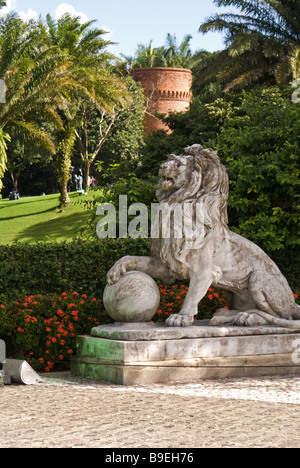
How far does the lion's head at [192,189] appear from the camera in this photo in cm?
612

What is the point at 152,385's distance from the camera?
5.66 meters

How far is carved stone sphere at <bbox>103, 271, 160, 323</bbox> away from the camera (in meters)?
5.98

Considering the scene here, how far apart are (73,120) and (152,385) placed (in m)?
22.8

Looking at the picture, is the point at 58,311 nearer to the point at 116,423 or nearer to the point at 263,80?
the point at 116,423

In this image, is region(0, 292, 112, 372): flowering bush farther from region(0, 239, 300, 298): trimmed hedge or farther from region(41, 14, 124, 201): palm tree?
region(41, 14, 124, 201): palm tree

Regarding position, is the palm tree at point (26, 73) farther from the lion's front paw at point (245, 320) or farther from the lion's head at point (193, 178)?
the lion's front paw at point (245, 320)

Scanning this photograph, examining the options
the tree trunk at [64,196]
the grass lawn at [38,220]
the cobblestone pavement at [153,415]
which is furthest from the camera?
the tree trunk at [64,196]

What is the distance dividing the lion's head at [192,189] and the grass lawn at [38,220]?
1631cm

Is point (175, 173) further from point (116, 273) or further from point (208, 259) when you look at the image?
point (116, 273)

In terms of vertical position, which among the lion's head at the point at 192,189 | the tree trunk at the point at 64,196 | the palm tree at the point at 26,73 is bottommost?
the lion's head at the point at 192,189

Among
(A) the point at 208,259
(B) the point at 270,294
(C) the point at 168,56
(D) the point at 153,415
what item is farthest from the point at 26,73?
(C) the point at 168,56

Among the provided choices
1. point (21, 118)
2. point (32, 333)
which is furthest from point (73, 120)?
point (32, 333)

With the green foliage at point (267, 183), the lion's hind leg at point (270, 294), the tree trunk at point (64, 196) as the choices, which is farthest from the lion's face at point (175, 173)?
the tree trunk at point (64, 196)

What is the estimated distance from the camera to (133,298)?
19.6ft
